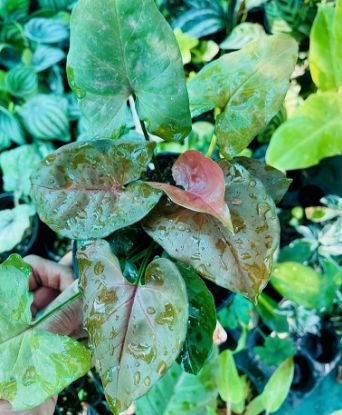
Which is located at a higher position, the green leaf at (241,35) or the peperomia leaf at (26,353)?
the green leaf at (241,35)

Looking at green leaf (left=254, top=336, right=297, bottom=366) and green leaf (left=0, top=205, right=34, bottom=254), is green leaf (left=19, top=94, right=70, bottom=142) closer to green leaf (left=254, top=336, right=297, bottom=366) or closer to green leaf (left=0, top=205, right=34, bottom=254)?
green leaf (left=0, top=205, right=34, bottom=254)

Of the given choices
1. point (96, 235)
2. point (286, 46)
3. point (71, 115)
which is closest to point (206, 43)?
point (71, 115)

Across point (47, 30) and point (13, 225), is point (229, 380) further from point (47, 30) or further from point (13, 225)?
point (47, 30)

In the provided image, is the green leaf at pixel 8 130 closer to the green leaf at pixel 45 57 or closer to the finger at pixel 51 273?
the green leaf at pixel 45 57

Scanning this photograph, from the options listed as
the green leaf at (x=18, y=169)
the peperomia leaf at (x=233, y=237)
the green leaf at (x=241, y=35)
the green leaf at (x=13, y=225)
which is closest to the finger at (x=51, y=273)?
the green leaf at (x=13, y=225)

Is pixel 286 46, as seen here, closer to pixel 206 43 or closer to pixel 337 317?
pixel 206 43

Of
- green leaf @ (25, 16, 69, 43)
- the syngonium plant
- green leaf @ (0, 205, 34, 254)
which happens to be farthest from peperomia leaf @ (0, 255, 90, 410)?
green leaf @ (25, 16, 69, 43)
